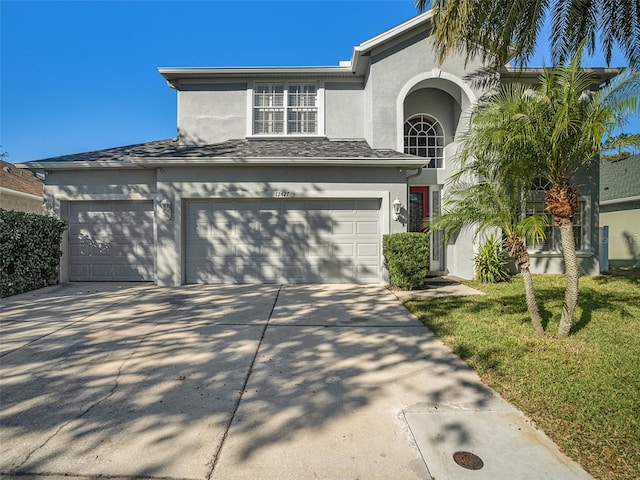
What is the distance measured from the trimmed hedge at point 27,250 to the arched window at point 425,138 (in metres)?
10.7

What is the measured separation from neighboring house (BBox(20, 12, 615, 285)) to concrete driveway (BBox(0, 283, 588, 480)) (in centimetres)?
327

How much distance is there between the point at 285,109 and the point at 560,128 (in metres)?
8.40

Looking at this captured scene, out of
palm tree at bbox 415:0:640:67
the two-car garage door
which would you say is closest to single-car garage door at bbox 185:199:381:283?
the two-car garage door

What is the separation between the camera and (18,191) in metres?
14.2

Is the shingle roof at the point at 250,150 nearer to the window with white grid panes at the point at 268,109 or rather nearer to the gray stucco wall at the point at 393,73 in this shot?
the window with white grid panes at the point at 268,109

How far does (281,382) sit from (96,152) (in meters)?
10.0

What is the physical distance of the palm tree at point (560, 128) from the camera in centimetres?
399

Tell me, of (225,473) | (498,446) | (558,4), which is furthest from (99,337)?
(558,4)

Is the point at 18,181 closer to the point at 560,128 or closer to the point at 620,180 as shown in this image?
the point at 560,128

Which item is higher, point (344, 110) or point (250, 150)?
point (344, 110)

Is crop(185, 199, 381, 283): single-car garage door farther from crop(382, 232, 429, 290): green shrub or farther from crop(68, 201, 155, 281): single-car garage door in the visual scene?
crop(68, 201, 155, 281): single-car garage door

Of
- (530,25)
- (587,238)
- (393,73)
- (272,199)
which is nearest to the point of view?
(530,25)

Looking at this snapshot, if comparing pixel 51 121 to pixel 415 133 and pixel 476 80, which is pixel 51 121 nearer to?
pixel 415 133

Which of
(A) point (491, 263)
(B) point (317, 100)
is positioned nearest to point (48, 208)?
(B) point (317, 100)
